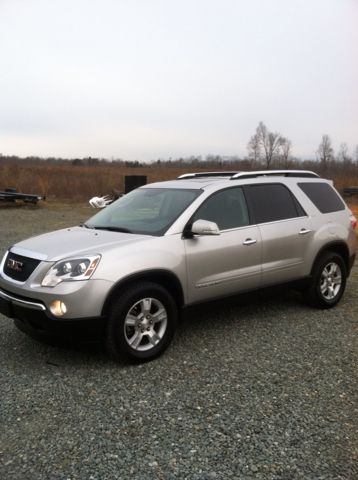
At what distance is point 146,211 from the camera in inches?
205

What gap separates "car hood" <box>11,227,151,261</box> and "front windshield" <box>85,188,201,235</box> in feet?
0.68

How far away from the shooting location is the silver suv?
401 centimetres

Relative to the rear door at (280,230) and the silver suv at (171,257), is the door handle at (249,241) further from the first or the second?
the rear door at (280,230)

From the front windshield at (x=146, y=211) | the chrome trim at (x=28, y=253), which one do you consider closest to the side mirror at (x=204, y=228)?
the front windshield at (x=146, y=211)

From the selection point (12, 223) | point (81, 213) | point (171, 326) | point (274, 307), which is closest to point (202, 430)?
point (171, 326)

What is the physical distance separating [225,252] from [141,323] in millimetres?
1155

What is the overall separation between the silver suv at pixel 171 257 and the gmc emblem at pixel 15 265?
12mm

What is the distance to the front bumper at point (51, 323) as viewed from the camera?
3918 millimetres

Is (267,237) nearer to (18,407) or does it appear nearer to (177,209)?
(177,209)

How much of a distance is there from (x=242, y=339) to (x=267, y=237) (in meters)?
1.14

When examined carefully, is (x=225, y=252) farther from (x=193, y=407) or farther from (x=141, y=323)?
(x=193, y=407)

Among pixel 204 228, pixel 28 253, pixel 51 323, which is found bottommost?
pixel 51 323

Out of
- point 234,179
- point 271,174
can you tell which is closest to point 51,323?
point 234,179

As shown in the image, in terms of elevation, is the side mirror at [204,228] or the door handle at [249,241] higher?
the side mirror at [204,228]
